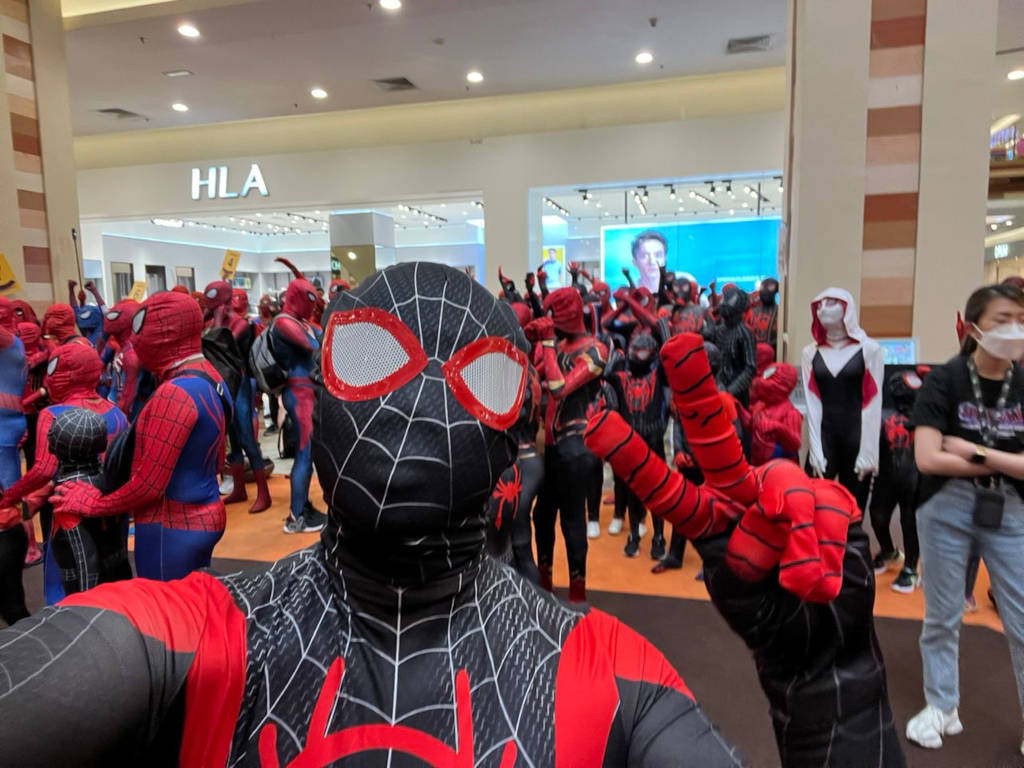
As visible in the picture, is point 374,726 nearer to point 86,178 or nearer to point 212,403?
point 212,403

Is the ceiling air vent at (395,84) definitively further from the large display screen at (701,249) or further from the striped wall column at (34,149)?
the large display screen at (701,249)

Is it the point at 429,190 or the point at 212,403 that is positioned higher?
the point at 429,190

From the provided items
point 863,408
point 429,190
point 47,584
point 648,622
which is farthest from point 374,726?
point 429,190

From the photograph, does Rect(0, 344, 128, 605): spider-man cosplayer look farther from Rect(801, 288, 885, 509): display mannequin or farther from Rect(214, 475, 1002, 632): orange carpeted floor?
Rect(801, 288, 885, 509): display mannequin

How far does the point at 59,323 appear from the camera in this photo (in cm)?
504

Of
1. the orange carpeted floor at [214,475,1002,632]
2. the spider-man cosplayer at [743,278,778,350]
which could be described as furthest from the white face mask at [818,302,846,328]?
the spider-man cosplayer at [743,278,778,350]

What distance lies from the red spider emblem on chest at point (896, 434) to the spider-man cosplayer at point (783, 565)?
322 cm

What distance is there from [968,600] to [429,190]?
1012cm

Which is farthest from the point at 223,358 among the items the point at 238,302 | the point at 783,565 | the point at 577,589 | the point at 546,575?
the point at 238,302

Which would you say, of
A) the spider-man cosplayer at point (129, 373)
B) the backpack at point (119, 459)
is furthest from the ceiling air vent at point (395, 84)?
the backpack at point (119, 459)

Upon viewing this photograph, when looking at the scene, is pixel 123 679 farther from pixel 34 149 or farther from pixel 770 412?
pixel 34 149

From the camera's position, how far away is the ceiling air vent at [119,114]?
10883 mm

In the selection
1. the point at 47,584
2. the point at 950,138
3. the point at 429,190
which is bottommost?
the point at 47,584

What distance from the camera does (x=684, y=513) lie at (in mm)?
850
